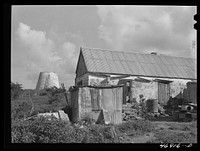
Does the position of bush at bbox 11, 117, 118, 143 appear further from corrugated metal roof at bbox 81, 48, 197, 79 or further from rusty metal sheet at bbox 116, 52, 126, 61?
rusty metal sheet at bbox 116, 52, 126, 61

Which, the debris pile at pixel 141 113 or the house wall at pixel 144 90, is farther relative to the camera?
the house wall at pixel 144 90

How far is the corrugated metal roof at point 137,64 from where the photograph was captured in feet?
67.3

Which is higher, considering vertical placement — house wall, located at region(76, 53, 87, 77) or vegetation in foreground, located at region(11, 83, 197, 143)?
house wall, located at region(76, 53, 87, 77)

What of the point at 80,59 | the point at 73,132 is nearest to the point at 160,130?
the point at 73,132

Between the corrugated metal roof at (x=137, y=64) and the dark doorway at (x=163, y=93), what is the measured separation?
3.71 ft

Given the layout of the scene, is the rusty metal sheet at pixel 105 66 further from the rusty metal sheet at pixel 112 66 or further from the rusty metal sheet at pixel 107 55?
the rusty metal sheet at pixel 107 55

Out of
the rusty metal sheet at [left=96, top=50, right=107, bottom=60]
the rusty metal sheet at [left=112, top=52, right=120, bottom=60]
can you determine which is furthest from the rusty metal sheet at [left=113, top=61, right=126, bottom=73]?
the rusty metal sheet at [left=96, top=50, right=107, bottom=60]

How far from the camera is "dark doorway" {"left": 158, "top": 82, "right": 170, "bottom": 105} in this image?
2030 cm

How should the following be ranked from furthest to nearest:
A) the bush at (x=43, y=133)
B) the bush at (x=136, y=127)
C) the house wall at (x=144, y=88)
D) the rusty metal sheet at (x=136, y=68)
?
the rusty metal sheet at (x=136, y=68) → the house wall at (x=144, y=88) → the bush at (x=136, y=127) → the bush at (x=43, y=133)

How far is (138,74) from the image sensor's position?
20781 millimetres

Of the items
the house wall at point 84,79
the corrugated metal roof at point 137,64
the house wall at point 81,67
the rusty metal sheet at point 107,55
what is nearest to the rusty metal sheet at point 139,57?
the corrugated metal roof at point 137,64

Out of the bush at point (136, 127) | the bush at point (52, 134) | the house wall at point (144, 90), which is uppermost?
the house wall at point (144, 90)

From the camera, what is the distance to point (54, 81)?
26.9 meters
